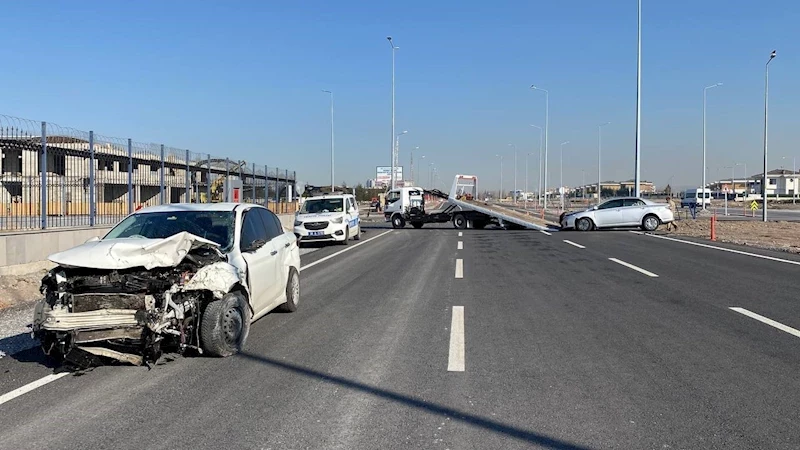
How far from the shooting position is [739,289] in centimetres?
1062

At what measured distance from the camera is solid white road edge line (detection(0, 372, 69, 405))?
17.0 feet

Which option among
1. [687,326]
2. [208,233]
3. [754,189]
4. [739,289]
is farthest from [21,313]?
[754,189]

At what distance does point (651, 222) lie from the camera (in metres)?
29.2

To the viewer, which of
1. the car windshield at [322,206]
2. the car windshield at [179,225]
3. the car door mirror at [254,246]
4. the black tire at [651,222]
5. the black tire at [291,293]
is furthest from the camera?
the black tire at [651,222]

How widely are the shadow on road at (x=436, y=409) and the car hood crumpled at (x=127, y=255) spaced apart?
4.37 feet

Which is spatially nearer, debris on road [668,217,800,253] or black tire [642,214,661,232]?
debris on road [668,217,800,253]

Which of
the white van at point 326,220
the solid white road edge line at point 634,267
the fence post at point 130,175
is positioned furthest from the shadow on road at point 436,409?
the white van at point 326,220

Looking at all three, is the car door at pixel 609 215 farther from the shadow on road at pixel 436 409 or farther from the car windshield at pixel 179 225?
the shadow on road at pixel 436 409

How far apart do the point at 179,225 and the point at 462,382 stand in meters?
4.09

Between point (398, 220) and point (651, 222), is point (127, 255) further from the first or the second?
point (398, 220)

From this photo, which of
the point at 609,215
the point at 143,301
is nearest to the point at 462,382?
the point at 143,301

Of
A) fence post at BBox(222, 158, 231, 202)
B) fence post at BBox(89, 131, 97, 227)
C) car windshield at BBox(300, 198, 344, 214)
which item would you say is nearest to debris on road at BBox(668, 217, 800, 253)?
car windshield at BBox(300, 198, 344, 214)

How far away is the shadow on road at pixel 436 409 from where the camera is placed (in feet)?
13.7

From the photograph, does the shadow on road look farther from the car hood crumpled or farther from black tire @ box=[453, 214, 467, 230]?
black tire @ box=[453, 214, 467, 230]
